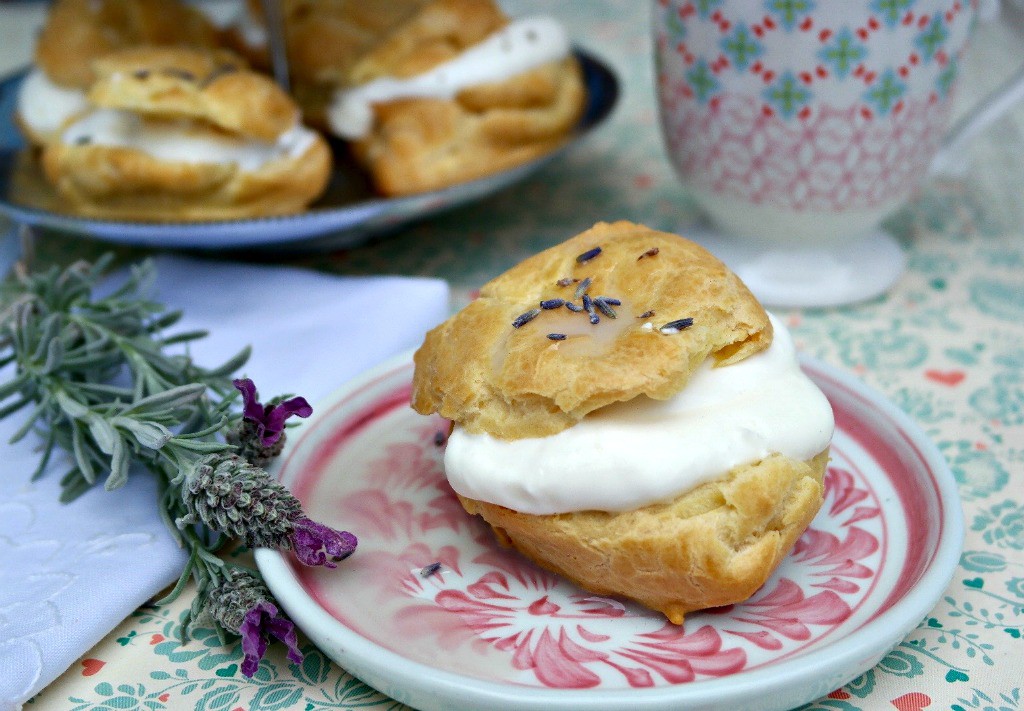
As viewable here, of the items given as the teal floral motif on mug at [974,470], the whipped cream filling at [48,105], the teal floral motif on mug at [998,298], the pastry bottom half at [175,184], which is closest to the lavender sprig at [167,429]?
the pastry bottom half at [175,184]

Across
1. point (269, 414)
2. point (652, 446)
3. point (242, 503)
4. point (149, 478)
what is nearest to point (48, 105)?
point (149, 478)

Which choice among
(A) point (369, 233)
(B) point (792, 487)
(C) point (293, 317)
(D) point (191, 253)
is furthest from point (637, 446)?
(D) point (191, 253)

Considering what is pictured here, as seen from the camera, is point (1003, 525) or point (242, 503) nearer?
point (242, 503)

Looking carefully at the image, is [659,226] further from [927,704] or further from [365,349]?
[927,704]

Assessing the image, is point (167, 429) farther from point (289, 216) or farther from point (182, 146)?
point (182, 146)

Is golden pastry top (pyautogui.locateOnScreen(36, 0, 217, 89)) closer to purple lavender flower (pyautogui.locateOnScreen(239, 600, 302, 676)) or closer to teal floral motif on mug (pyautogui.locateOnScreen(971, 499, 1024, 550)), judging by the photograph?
purple lavender flower (pyautogui.locateOnScreen(239, 600, 302, 676))

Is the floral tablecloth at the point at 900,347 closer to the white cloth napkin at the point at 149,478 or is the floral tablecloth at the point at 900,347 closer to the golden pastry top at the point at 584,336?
the white cloth napkin at the point at 149,478

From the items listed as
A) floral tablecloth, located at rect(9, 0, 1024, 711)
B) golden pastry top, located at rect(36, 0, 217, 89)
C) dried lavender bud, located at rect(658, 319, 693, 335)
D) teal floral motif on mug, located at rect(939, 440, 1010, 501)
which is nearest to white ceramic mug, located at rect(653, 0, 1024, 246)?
floral tablecloth, located at rect(9, 0, 1024, 711)
